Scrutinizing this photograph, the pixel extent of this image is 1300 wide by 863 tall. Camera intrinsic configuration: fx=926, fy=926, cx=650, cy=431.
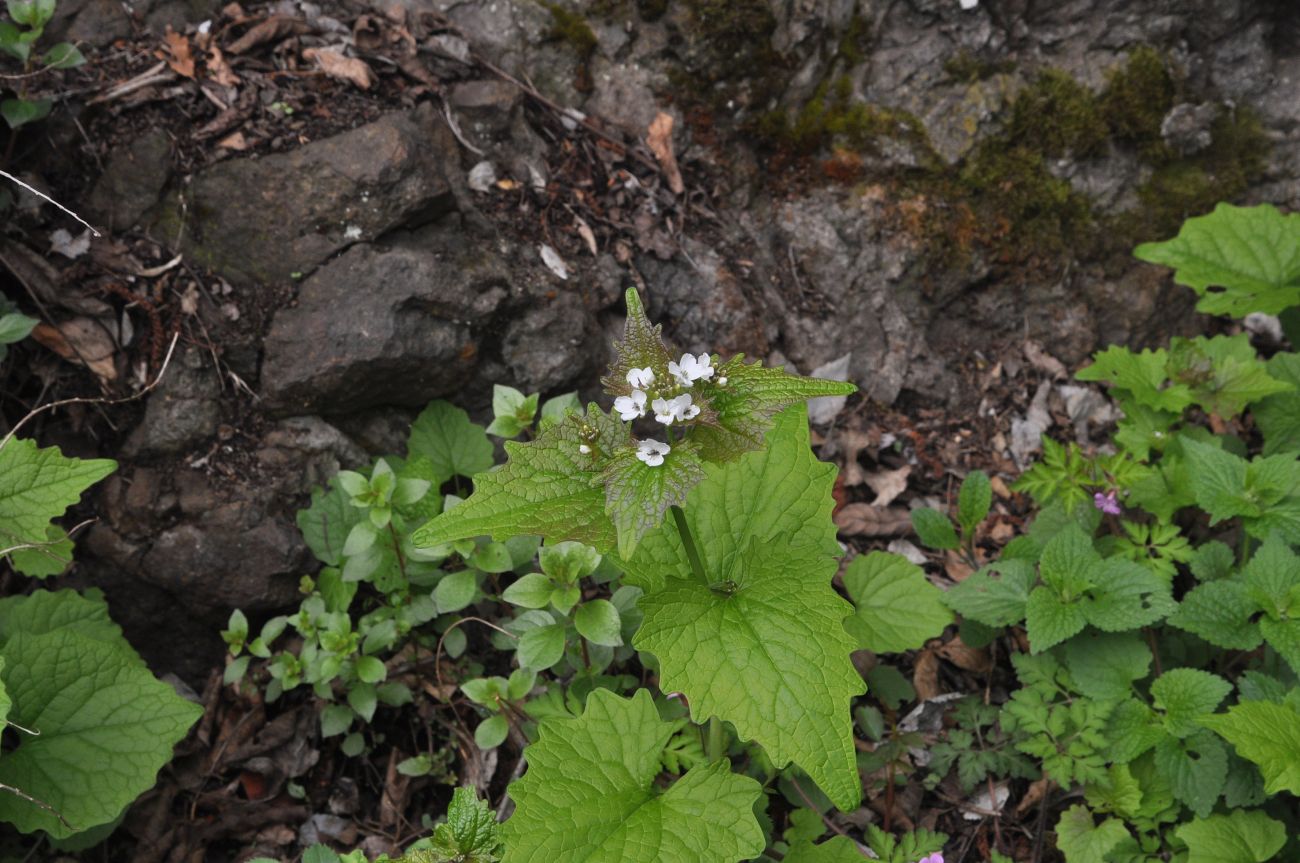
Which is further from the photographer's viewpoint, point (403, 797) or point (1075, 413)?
point (1075, 413)

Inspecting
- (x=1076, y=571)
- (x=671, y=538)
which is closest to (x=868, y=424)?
(x=1076, y=571)

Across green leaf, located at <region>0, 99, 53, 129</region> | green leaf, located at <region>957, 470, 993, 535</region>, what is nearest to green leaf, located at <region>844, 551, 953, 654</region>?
green leaf, located at <region>957, 470, 993, 535</region>

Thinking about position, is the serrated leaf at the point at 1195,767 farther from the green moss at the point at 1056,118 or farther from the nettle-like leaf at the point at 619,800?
the green moss at the point at 1056,118

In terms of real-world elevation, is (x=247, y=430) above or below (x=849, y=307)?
below

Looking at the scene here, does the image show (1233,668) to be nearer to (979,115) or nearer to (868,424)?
(868,424)

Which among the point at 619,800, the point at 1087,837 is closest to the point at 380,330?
the point at 619,800

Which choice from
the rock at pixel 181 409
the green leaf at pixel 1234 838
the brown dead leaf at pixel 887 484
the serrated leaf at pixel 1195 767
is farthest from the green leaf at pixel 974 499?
the rock at pixel 181 409

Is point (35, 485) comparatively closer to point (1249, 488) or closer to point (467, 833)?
point (467, 833)
